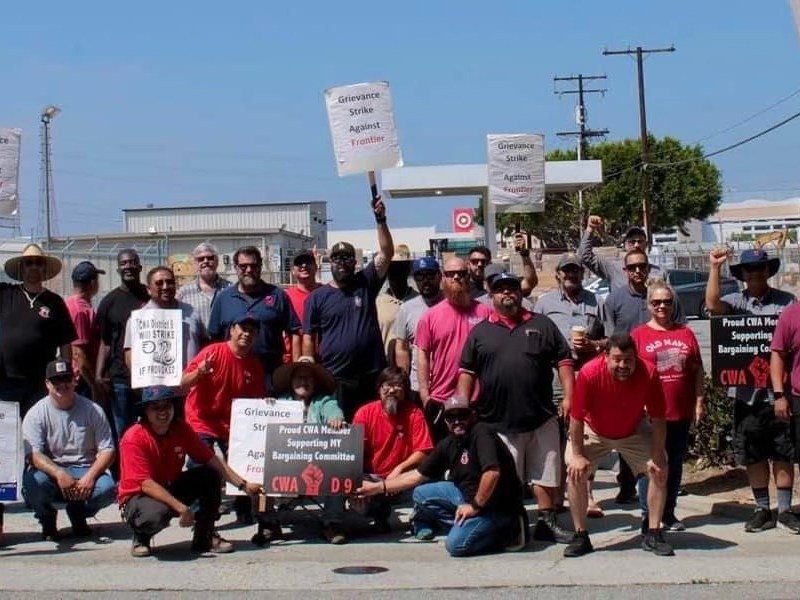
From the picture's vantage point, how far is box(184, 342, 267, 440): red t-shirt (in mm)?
9625

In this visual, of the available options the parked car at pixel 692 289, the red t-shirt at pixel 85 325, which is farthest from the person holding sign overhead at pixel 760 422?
the parked car at pixel 692 289

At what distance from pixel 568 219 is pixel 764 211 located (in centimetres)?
6651

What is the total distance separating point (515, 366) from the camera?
8875mm

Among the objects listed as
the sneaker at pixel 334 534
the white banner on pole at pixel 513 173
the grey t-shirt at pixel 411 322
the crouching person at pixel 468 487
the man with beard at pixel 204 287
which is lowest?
the sneaker at pixel 334 534

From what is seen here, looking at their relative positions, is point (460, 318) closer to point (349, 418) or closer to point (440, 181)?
point (349, 418)

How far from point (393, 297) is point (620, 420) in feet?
9.80

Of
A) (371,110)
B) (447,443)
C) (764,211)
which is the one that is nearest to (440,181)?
(371,110)

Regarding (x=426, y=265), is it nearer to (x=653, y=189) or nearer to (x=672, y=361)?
(x=672, y=361)

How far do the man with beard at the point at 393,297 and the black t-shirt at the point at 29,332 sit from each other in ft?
8.79

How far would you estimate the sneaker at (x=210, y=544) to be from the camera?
888 cm

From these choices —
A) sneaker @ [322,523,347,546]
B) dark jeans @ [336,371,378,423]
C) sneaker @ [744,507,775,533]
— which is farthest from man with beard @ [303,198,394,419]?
sneaker @ [744,507,775,533]

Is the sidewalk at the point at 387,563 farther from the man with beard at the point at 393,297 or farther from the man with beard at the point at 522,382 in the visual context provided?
the man with beard at the point at 393,297

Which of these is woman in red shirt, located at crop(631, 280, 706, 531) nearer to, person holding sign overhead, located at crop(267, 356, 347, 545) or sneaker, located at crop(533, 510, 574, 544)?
sneaker, located at crop(533, 510, 574, 544)

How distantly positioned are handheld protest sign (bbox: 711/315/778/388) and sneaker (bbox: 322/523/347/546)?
309 centimetres
